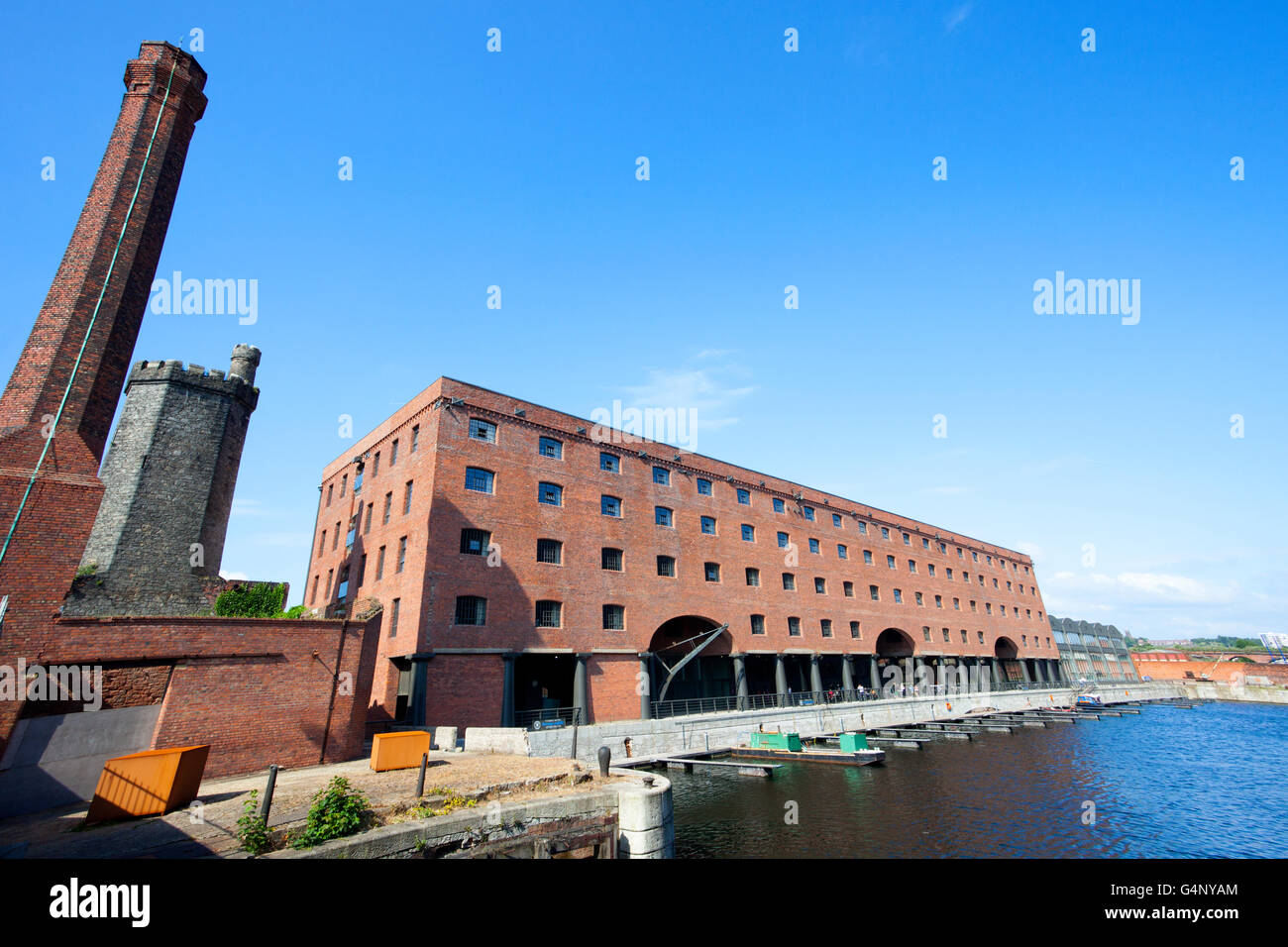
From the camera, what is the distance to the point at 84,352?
16.8m

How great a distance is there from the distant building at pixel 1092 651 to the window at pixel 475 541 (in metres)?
78.5

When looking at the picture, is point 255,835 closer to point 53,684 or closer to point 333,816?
point 333,816

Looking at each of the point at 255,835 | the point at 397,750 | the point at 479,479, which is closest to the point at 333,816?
the point at 255,835

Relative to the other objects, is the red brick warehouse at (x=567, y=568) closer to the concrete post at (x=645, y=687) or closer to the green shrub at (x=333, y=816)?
the concrete post at (x=645, y=687)

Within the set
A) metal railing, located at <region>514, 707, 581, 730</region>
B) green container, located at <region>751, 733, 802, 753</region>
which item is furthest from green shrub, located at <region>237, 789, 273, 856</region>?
green container, located at <region>751, 733, 802, 753</region>

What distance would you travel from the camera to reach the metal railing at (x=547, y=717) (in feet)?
82.2

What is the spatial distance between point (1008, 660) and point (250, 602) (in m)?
69.9

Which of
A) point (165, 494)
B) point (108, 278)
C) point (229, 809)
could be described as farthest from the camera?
point (165, 494)

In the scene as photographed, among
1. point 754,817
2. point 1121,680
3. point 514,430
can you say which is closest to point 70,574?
point 514,430

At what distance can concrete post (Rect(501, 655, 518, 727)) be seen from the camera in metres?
24.0

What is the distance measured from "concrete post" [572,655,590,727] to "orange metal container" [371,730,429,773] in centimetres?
1167

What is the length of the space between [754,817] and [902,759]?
50.3ft

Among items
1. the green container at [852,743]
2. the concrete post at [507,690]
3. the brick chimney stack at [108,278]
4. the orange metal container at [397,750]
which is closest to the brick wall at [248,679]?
the orange metal container at [397,750]
